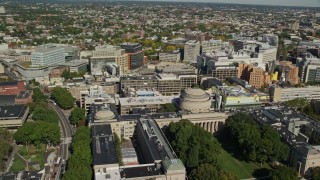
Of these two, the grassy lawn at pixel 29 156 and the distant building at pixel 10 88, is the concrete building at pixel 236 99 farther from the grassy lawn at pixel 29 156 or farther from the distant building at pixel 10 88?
the distant building at pixel 10 88

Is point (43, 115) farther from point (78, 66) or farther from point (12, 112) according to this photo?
point (78, 66)

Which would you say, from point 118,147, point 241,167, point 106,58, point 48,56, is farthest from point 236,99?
point 48,56

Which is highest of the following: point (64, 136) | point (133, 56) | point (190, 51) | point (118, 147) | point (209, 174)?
point (133, 56)

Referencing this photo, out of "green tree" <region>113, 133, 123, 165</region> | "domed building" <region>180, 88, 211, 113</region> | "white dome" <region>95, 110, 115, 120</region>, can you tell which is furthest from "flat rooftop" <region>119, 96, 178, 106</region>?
"green tree" <region>113, 133, 123, 165</region>

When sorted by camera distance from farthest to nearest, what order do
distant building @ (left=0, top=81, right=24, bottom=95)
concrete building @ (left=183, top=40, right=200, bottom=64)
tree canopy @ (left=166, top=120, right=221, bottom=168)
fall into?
concrete building @ (left=183, top=40, right=200, bottom=64)
distant building @ (left=0, top=81, right=24, bottom=95)
tree canopy @ (left=166, top=120, right=221, bottom=168)

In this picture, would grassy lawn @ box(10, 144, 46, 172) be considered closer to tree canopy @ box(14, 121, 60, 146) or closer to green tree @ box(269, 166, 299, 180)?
tree canopy @ box(14, 121, 60, 146)

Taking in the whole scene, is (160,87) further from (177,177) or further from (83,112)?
(177,177)

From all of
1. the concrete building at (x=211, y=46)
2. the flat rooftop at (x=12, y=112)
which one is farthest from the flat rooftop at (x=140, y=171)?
the concrete building at (x=211, y=46)
